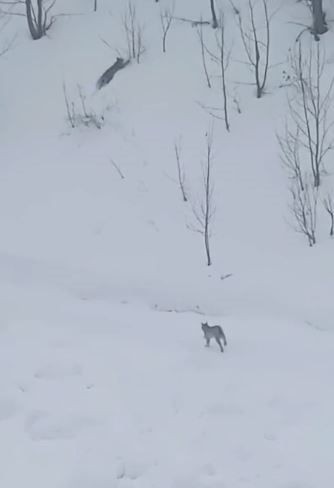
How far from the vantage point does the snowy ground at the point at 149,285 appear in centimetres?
874

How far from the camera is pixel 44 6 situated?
22.5 meters

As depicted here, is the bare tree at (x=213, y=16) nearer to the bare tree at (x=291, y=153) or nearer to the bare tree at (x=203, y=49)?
the bare tree at (x=203, y=49)

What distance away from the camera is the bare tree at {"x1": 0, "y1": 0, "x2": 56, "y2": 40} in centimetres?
2094

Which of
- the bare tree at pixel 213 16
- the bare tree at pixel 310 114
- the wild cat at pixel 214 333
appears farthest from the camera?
the bare tree at pixel 213 16

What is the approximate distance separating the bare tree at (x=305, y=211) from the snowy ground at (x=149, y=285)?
0.70ft

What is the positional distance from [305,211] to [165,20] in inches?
334

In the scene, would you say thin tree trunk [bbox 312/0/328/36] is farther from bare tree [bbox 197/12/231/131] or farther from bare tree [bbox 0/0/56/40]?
bare tree [bbox 0/0/56/40]

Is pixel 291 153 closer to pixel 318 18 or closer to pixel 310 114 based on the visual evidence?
pixel 310 114

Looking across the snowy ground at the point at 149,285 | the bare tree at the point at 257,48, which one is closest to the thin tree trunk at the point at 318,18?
the snowy ground at the point at 149,285

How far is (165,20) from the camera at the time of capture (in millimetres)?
20562

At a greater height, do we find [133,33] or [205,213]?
[133,33]

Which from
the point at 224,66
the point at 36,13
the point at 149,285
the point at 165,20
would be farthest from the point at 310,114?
the point at 36,13

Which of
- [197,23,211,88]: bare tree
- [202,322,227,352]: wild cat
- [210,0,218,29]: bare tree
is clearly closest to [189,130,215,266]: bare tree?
[202,322,227,352]: wild cat

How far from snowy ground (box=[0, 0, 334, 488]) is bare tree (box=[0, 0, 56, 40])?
1.13 feet
